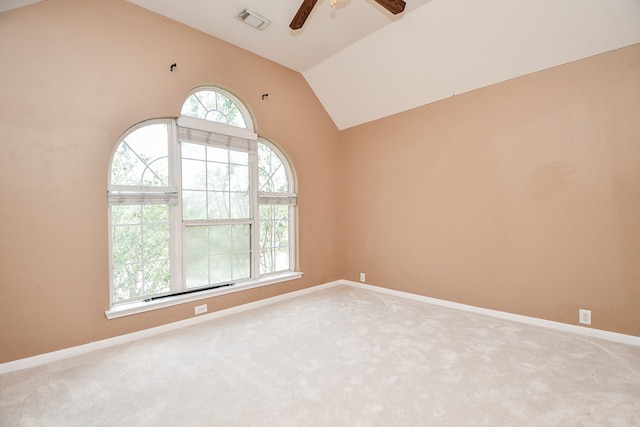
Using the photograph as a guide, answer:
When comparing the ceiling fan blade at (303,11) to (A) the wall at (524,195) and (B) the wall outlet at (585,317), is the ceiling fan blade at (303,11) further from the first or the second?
(B) the wall outlet at (585,317)

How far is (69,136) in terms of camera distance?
7.77ft

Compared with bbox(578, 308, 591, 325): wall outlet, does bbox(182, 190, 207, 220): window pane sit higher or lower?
higher

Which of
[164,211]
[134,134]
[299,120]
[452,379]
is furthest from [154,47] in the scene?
[452,379]

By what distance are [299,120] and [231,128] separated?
110 centimetres

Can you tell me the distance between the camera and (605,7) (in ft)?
7.40

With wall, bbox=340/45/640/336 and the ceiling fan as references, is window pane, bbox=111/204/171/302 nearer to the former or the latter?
the ceiling fan

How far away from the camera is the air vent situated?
2.81 m

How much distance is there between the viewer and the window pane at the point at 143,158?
2711 millimetres

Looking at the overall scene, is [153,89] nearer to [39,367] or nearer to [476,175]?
[39,367]

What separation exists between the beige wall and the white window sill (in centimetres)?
8

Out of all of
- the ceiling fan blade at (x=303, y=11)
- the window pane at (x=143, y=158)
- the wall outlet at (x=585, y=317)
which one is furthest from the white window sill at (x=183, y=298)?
the wall outlet at (x=585, y=317)

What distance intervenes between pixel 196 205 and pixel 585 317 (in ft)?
13.1

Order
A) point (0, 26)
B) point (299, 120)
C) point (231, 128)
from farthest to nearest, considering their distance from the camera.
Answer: point (299, 120)
point (231, 128)
point (0, 26)

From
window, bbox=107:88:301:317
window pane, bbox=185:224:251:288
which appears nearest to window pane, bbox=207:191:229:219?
window, bbox=107:88:301:317
